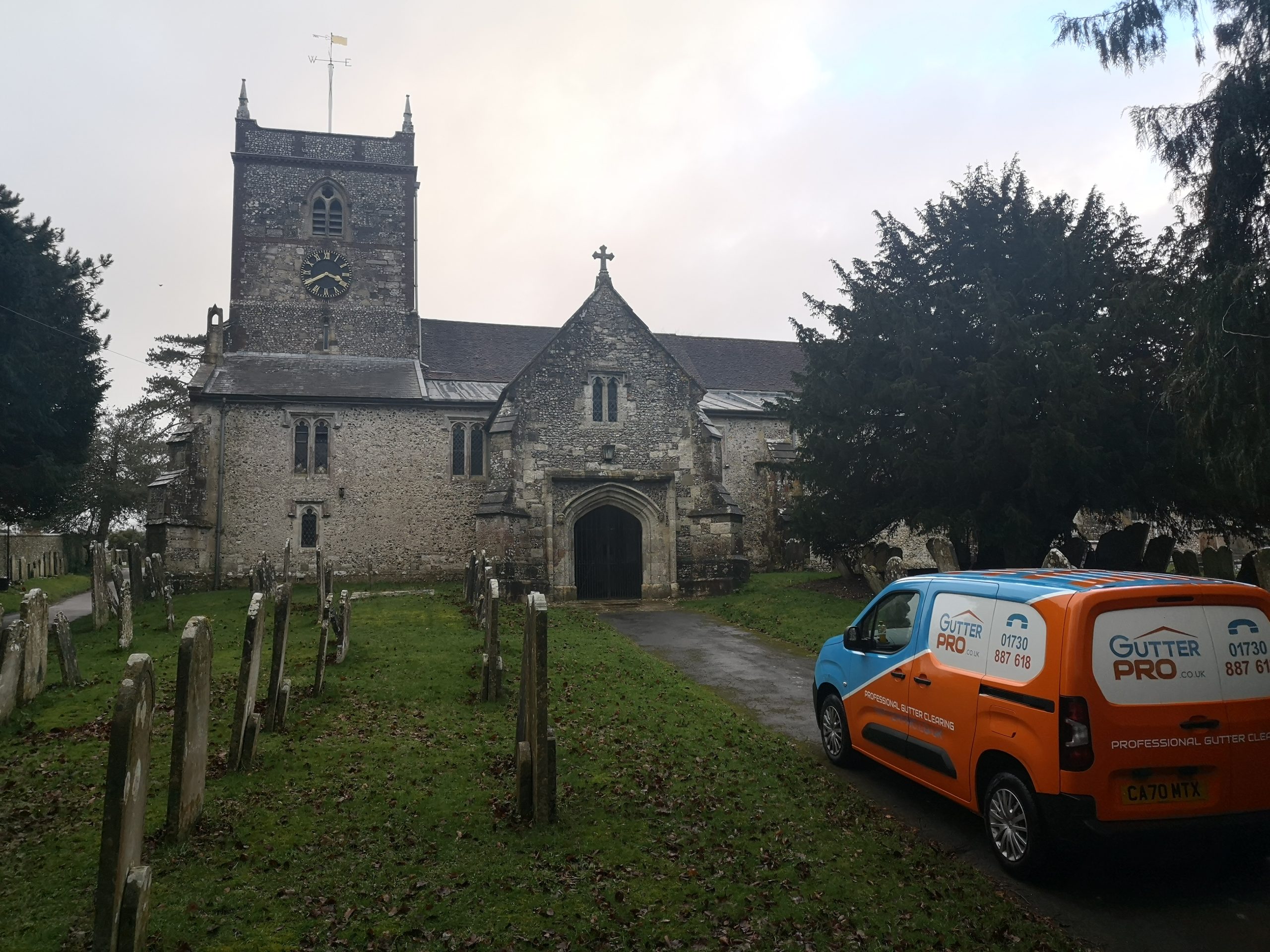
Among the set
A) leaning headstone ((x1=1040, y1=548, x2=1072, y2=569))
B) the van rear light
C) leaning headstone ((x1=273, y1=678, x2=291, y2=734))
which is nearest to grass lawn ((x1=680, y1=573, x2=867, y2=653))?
leaning headstone ((x1=1040, y1=548, x2=1072, y2=569))

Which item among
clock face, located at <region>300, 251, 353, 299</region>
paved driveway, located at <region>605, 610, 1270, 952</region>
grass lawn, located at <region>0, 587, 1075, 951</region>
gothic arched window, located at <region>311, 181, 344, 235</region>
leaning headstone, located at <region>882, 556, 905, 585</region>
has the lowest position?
paved driveway, located at <region>605, 610, 1270, 952</region>

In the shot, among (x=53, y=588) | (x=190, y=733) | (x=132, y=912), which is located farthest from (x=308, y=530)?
(x=132, y=912)

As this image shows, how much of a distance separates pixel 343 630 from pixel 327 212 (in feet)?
74.0

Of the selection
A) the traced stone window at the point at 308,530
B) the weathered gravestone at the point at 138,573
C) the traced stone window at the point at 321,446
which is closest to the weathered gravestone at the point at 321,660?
the weathered gravestone at the point at 138,573

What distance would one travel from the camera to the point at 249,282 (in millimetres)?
27844

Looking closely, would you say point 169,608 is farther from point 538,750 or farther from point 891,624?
point 891,624

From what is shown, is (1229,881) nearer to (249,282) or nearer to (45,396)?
(45,396)

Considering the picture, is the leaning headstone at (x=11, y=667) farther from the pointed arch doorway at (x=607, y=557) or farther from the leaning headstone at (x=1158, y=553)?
the leaning headstone at (x=1158, y=553)

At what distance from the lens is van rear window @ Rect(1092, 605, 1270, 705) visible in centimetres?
455

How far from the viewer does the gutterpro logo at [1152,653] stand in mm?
4570

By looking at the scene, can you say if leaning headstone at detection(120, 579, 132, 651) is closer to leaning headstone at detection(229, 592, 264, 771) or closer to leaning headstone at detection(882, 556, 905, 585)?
leaning headstone at detection(229, 592, 264, 771)

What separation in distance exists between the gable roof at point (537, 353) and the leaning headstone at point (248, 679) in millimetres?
21745

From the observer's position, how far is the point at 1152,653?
4.61m

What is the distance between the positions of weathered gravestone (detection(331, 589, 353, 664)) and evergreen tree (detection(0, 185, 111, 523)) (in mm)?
12371
